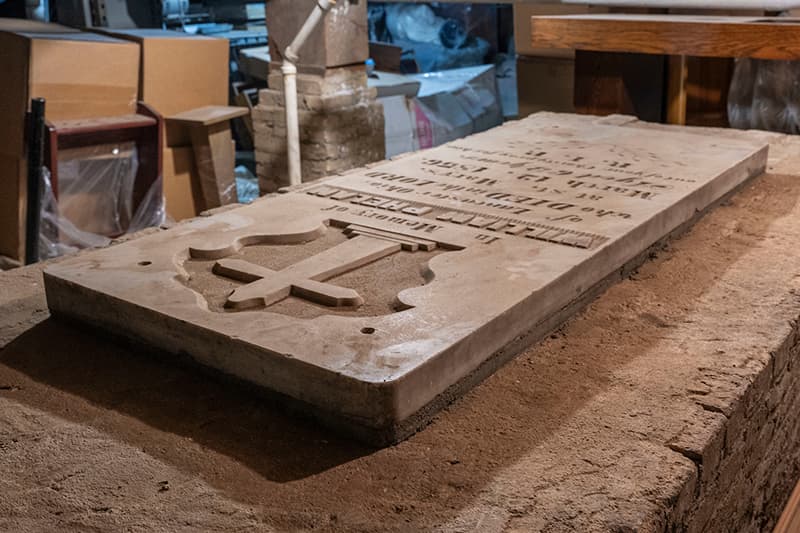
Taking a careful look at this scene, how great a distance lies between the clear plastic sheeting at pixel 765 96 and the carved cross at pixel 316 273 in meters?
2.87

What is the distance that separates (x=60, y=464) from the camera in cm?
158

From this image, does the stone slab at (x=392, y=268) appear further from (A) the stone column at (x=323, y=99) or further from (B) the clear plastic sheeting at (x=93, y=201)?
(B) the clear plastic sheeting at (x=93, y=201)

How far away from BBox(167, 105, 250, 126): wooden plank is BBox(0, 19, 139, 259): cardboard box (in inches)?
12.1

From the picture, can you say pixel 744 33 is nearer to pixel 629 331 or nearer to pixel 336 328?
pixel 629 331

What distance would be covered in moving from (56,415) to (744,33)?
122 inches

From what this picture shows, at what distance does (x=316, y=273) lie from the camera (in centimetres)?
208

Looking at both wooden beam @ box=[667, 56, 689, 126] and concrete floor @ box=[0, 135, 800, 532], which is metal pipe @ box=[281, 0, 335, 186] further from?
concrete floor @ box=[0, 135, 800, 532]

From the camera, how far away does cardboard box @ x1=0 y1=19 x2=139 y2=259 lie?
4770mm

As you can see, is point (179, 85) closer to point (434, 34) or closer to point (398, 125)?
point (398, 125)

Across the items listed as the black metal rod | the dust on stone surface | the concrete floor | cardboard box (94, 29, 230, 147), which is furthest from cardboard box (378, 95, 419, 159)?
the concrete floor

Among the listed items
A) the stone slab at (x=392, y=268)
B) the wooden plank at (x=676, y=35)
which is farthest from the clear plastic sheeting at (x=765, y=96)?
the stone slab at (x=392, y=268)

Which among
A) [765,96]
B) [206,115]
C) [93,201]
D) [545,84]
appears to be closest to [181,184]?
[206,115]

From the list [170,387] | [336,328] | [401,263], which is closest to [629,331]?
[401,263]

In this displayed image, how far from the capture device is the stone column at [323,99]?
5.32 metres
